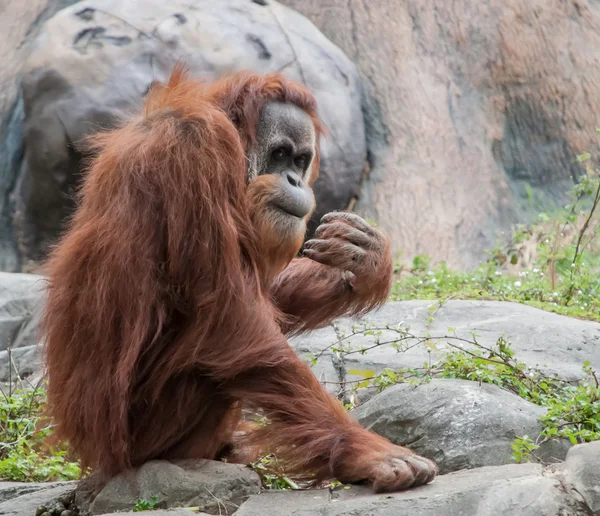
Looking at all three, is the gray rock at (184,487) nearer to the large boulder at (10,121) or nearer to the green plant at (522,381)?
the green plant at (522,381)

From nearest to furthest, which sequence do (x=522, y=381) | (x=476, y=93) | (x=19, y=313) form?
(x=522, y=381) < (x=19, y=313) < (x=476, y=93)

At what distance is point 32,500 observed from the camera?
3004 mm

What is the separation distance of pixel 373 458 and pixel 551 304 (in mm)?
2787

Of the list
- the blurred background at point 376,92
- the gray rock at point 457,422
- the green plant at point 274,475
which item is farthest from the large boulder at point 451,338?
the blurred background at point 376,92

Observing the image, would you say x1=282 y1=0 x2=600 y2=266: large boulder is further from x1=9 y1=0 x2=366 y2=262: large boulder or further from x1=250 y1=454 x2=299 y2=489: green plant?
x1=250 y1=454 x2=299 y2=489: green plant

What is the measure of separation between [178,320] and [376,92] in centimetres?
502

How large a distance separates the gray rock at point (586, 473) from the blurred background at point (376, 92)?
454cm

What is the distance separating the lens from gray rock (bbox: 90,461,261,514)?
8.77 ft

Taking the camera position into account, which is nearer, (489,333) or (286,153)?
(286,153)

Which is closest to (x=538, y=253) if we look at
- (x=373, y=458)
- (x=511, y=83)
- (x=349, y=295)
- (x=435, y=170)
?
(x=435, y=170)

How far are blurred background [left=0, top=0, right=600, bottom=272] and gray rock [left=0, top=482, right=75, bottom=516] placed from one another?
389 cm

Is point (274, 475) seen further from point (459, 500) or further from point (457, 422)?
point (459, 500)

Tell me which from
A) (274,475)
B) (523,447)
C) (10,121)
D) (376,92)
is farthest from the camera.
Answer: (376,92)

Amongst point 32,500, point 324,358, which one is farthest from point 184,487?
point 324,358
